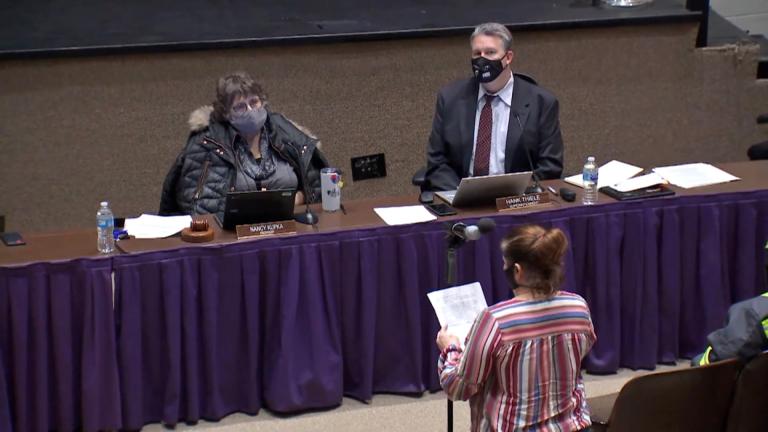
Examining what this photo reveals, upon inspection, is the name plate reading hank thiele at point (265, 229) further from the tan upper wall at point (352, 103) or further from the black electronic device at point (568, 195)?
the tan upper wall at point (352, 103)

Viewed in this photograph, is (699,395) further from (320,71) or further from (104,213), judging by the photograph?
(320,71)

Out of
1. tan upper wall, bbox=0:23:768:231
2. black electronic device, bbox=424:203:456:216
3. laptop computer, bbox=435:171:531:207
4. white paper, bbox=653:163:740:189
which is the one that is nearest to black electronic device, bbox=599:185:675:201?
white paper, bbox=653:163:740:189

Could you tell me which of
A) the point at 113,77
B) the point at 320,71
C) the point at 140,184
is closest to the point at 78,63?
the point at 113,77

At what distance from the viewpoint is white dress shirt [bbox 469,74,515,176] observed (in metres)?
5.68

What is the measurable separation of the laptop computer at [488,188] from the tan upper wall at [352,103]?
1.67 metres

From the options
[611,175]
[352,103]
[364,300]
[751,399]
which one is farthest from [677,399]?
[352,103]

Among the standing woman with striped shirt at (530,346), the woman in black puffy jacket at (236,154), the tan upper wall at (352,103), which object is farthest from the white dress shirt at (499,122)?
the standing woman with striped shirt at (530,346)

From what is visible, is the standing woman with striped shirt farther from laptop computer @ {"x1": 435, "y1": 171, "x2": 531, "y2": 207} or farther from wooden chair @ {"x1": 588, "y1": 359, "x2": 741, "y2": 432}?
laptop computer @ {"x1": 435, "y1": 171, "x2": 531, "y2": 207}

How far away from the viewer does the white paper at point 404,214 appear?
4.96 meters

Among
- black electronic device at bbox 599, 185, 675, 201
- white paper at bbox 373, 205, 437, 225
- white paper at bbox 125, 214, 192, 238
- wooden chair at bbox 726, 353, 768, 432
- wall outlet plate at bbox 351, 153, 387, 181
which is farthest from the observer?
wall outlet plate at bbox 351, 153, 387, 181

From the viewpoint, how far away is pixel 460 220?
498 cm

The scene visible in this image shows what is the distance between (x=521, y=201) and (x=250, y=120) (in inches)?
47.6

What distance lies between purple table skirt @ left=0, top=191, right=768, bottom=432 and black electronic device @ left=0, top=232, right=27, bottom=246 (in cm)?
30

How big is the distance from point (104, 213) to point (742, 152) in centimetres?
414
